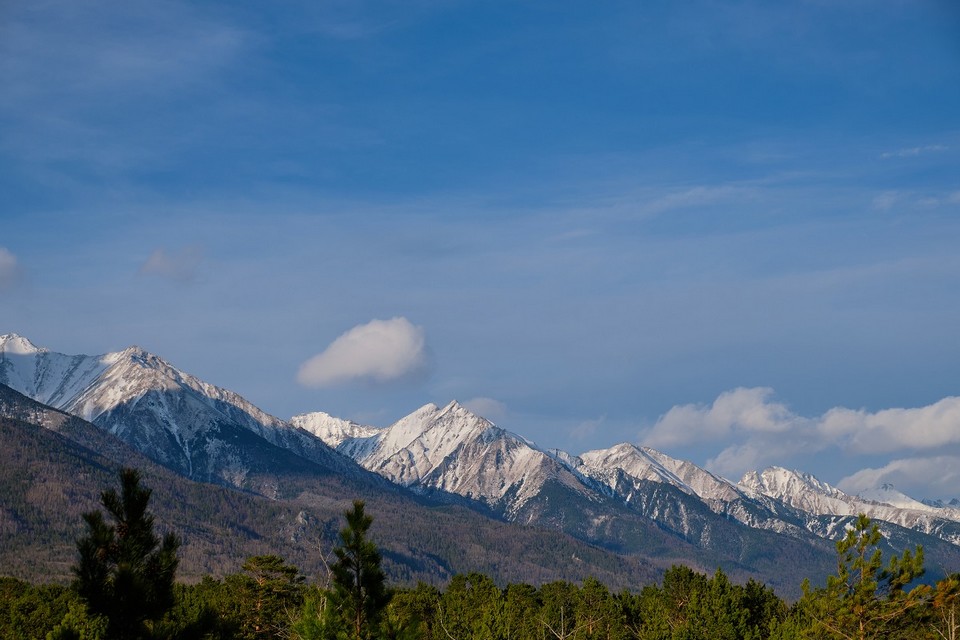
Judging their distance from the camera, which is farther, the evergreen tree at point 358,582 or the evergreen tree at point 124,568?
the evergreen tree at point 358,582

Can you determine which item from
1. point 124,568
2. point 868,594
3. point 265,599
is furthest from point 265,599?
point 124,568

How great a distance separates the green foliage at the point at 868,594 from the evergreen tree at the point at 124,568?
3989 centimetres

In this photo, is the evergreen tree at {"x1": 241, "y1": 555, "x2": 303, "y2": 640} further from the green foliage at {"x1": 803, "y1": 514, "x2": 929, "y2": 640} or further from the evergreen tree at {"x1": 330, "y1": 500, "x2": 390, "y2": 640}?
the evergreen tree at {"x1": 330, "y1": 500, "x2": 390, "y2": 640}

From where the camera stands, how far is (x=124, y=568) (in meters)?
46.3

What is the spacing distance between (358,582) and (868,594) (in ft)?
111

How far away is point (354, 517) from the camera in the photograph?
5466 centimetres

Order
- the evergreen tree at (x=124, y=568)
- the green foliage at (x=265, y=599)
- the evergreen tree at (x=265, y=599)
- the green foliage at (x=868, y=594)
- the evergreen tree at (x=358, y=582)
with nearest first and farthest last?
the evergreen tree at (x=124, y=568) → the evergreen tree at (x=358, y=582) → the green foliage at (x=868, y=594) → the green foliage at (x=265, y=599) → the evergreen tree at (x=265, y=599)

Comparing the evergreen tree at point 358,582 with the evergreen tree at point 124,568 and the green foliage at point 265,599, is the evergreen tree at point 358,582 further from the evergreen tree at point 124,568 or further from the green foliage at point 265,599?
the green foliage at point 265,599

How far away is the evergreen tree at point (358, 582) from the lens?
2124 inches

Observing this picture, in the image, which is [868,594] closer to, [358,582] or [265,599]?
[358,582]

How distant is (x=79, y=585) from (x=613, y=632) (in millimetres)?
97290

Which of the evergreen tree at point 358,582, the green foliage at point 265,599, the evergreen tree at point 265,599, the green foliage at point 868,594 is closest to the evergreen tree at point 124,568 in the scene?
the evergreen tree at point 358,582

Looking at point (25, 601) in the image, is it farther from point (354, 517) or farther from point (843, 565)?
point (843, 565)

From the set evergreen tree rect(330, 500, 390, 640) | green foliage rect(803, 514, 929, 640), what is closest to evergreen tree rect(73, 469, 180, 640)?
evergreen tree rect(330, 500, 390, 640)
